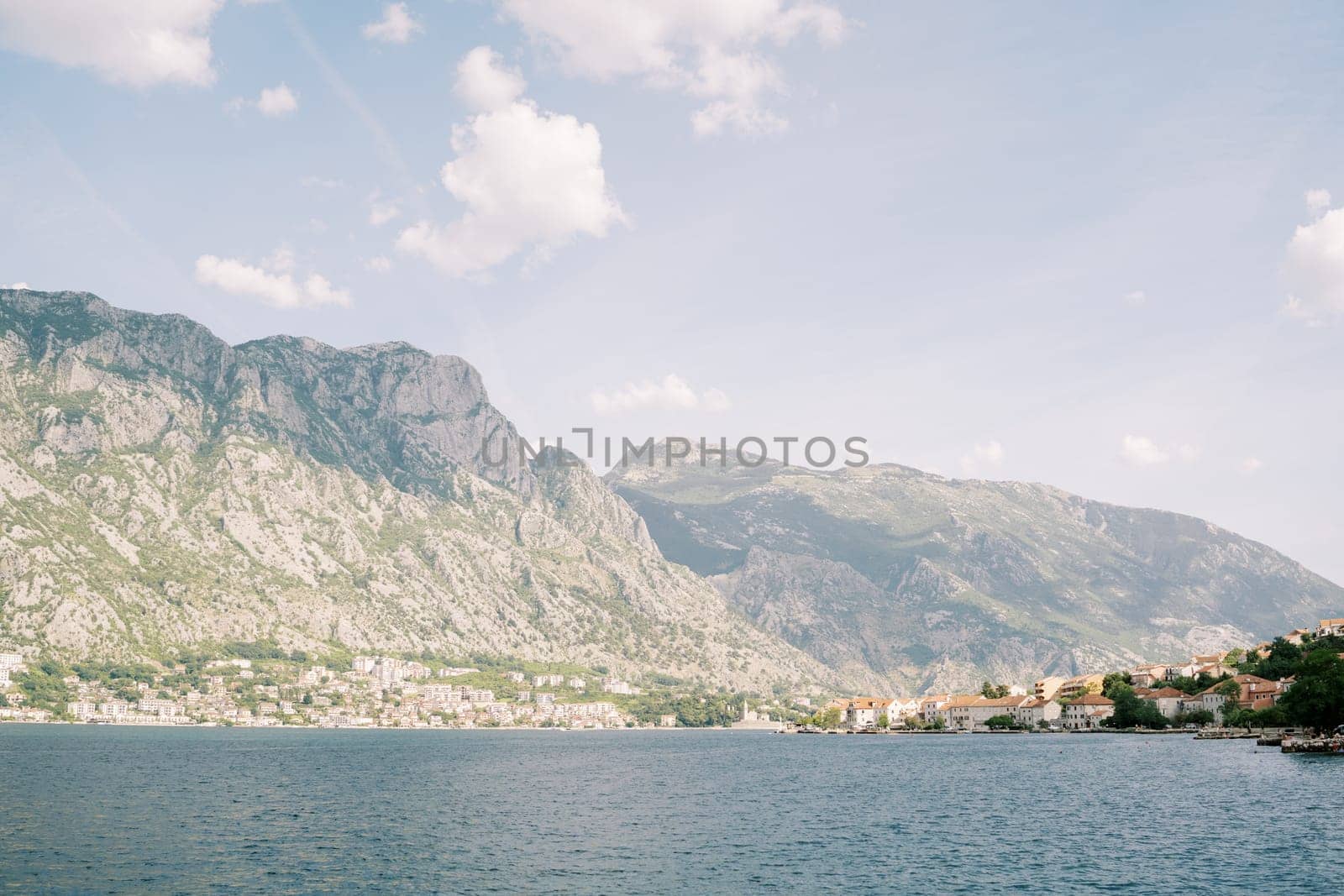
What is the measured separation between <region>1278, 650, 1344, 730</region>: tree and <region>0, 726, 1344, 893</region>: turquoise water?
15735 millimetres

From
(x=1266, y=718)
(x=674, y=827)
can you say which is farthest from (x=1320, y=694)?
(x=674, y=827)

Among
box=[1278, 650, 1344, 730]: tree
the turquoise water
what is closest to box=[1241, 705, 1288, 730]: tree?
box=[1278, 650, 1344, 730]: tree

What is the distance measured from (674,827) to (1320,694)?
119 metres

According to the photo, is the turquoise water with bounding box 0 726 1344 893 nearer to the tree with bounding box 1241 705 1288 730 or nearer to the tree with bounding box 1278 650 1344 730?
the tree with bounding box 1278 650 1344 730

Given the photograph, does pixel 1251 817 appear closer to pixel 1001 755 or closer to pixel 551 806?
pixel 551 806

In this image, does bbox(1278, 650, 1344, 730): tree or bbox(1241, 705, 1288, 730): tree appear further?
bbox(1241, 705, 1288, 730): tree

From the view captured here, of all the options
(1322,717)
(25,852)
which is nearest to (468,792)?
(25,852)

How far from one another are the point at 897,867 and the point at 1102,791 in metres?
52.5

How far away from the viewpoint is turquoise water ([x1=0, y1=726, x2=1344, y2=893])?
6016cm

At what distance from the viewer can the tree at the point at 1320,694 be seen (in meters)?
149

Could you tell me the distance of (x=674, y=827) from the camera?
83.2 m

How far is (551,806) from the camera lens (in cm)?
9769

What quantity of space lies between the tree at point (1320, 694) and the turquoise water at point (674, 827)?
15735 millimetres

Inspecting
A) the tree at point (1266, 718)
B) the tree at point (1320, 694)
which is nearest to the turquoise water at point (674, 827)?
the tree at point (1320, 694)
